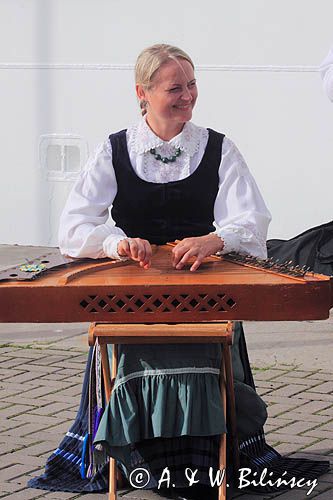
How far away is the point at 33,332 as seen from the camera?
7.11m

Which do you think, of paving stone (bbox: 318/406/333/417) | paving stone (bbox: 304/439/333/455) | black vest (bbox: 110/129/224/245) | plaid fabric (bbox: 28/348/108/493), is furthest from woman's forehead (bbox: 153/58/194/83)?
paving stone (bbox: 318/406/333/417)

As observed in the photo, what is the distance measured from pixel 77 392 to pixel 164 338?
1.86 metres

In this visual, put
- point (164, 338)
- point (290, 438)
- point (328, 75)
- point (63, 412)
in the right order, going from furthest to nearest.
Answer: point (328, 75), point (63, 412), point (290, 438), point (164, 338)

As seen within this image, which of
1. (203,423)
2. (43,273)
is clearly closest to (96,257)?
(43,273)

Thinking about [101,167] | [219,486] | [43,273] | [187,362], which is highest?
[101,167]

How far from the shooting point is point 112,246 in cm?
400

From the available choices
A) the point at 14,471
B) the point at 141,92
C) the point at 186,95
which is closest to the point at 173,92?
the point at 186,95

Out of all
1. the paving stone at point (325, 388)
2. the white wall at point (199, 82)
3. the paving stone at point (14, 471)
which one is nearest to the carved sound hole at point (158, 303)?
the paving stone at point (14, 471)

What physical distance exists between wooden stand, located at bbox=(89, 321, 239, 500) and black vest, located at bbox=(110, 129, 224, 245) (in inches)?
16.7

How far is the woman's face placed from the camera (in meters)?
4.12

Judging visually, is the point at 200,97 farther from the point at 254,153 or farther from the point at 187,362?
the point at 187,362

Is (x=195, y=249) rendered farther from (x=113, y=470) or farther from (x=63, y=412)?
(x=63, y=412)

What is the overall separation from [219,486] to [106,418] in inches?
17.4

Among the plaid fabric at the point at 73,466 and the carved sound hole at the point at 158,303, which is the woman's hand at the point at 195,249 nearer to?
the carved sound hole at the point at 158,303
